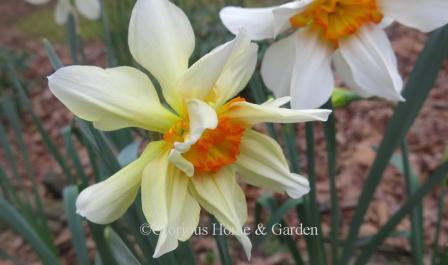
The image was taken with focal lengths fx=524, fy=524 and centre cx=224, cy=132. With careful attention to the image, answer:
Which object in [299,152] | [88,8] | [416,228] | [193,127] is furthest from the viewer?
[299,152]

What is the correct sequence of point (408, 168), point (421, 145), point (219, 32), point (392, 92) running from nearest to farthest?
point (392, 92) < point (408, 168) < point (421, 145) < point (219, 32)

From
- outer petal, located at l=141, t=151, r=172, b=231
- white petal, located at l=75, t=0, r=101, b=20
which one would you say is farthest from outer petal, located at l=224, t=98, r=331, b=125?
white petal, located at l=75, t=0, r=101, b=20

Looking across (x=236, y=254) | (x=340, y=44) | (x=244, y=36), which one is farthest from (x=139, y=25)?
(x=236, y=254)

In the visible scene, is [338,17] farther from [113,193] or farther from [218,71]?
[113,193]

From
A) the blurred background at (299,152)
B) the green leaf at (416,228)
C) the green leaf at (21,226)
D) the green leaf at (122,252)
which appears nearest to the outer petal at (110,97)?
the green leaf at (122,252)

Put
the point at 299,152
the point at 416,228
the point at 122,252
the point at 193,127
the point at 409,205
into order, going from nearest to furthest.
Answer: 1. the point at 193,127
2. the point at 122,252
3. the point at 409,205
4. the point at 416,228
5. the point at 299,152

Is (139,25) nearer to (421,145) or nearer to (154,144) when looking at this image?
(154,144)

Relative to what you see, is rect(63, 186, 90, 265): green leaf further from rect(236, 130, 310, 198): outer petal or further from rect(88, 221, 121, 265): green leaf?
rect(236, 130, 310, 198): outer petal

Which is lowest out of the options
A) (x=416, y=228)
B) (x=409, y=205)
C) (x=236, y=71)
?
A: (x=416, y=228)

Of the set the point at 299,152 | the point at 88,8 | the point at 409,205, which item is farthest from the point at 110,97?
the point at 299,152
